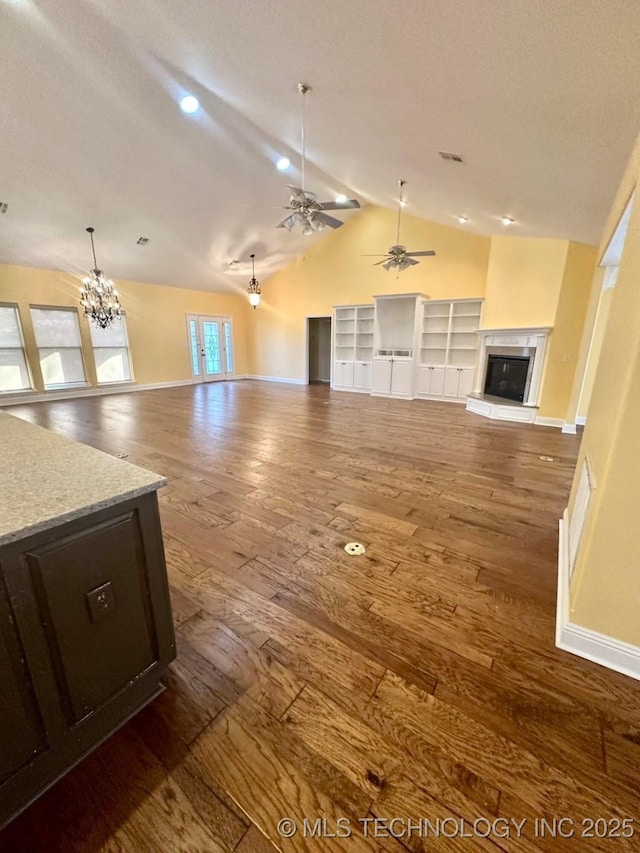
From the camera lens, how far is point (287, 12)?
2.20m

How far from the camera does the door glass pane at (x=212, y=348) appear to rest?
33.9ft

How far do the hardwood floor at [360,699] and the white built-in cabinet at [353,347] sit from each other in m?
6.19

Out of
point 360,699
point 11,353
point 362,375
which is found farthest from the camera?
point 362,375

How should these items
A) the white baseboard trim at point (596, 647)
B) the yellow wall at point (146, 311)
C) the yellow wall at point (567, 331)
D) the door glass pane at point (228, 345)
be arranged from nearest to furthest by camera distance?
the white baseboard trim at point (596, 647) < the yellow wall at point (567, 331) < the yellow wall at point (146, 311) < the door glass pane at point (228, 345)

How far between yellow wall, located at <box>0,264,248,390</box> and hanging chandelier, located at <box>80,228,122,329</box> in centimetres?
70

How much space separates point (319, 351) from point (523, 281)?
21.5ft

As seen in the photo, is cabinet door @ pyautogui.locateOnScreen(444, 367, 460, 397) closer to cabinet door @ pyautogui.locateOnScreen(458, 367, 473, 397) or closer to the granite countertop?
cabinet door @ pyautogui.locateOnScreen(458, 367, 473, 397)

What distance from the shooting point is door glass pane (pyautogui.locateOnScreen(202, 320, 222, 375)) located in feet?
33.9

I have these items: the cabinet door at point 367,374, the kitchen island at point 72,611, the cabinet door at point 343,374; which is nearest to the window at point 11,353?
the cabinet door at point 343,374

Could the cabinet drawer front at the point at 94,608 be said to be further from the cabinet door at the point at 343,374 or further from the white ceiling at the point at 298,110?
the cabinet door at the point at 343,374

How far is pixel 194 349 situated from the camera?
33.1 feet

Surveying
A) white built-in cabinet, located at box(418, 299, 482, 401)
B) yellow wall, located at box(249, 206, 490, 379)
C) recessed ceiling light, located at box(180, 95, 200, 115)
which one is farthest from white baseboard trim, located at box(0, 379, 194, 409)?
white built-in cabinet, located at box(418, 299, 482, 401)

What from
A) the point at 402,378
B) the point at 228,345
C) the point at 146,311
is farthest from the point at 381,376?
the point at 146,311

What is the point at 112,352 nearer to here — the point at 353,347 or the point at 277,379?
the point at 277,379
